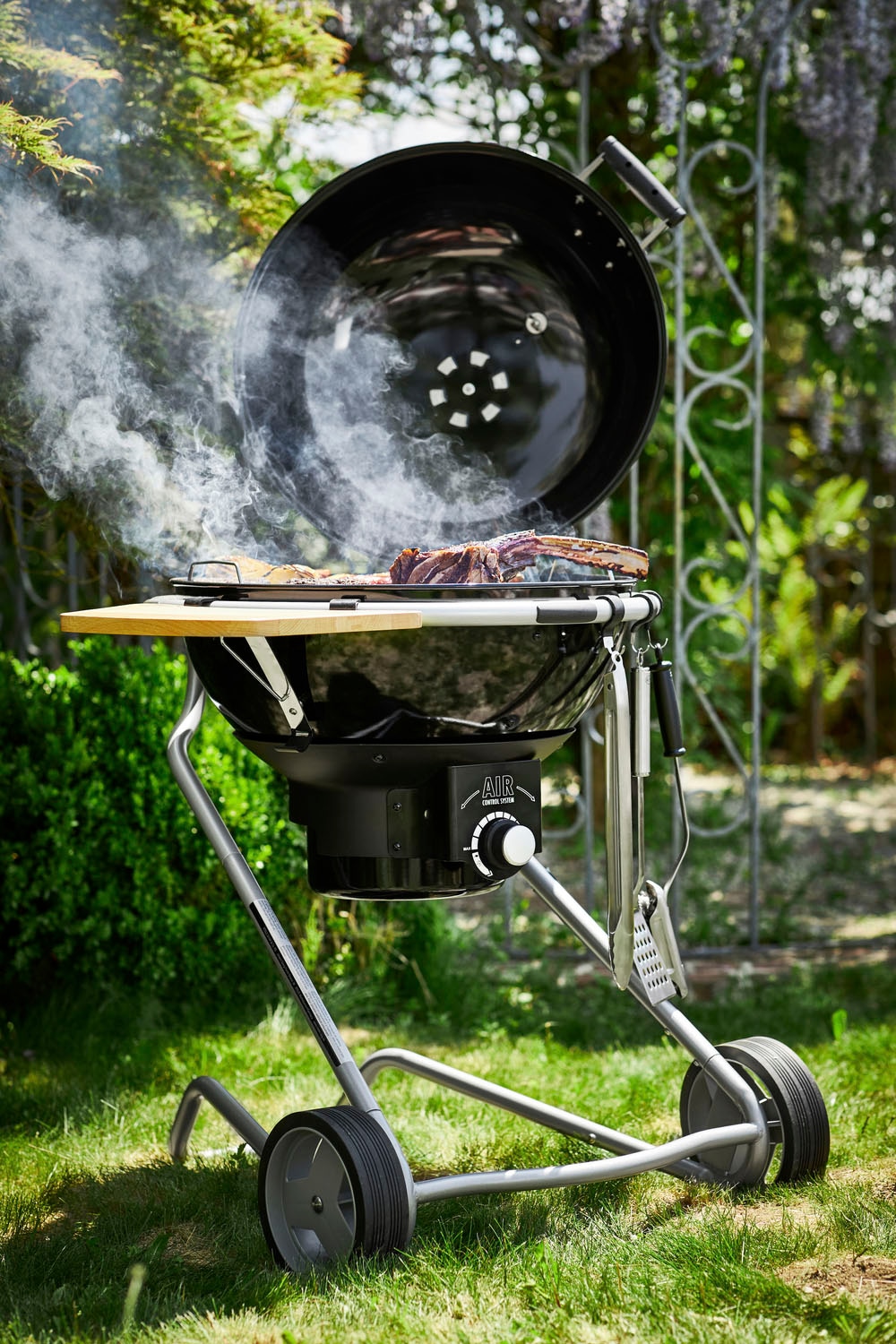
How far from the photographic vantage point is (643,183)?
257 cm

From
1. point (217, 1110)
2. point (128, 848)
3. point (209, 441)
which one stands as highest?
point (209, 441)

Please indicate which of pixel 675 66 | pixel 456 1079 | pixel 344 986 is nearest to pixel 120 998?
pixel 344 986

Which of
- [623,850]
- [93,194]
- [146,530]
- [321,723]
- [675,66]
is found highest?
[675,66]

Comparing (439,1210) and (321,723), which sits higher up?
(321,723)

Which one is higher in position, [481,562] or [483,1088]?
[481,562]

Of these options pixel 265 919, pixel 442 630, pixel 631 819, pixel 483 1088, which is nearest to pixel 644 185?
pixel 442 630

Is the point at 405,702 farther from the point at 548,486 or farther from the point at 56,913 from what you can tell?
the point at 56,913

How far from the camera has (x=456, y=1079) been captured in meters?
2.45

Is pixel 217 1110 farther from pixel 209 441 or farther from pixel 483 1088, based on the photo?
pixel 209 441

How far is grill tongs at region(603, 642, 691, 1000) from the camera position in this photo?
83.5 inches

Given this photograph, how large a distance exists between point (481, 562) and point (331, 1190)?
105cm

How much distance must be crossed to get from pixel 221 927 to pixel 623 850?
1589 mm

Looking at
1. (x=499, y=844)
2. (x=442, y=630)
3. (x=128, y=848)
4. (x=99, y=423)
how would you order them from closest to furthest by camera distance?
(x=442, y=630) → (x=499, y=844) → (x=99, y=423) → (x=128, y=848)

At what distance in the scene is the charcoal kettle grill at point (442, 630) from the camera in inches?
78.8
